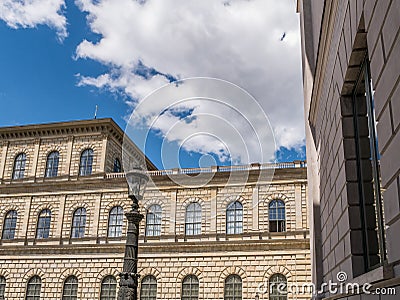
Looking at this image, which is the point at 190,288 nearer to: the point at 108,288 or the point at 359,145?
the point at 108,288

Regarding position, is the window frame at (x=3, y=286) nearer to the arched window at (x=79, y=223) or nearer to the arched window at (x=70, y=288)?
the arched window at (x=70, y=288)

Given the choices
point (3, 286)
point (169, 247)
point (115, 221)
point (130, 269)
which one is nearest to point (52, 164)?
point (115, 221)

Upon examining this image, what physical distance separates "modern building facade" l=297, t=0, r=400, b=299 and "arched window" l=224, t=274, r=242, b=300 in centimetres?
2009

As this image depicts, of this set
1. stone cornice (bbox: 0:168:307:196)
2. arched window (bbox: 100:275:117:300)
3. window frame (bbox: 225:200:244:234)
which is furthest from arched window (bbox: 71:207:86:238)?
window frame (bbox: 225:200:244:234)

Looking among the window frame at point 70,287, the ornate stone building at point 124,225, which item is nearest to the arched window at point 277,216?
the ornate stone building at point 124,225

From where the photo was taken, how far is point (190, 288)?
91.9 ft

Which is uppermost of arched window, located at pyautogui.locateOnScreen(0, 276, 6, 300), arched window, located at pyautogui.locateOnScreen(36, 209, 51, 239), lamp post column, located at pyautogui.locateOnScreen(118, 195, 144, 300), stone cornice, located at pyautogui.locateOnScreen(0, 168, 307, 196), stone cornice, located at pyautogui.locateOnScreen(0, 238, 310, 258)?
stone cornice, located at pyautogui.locateOnScreen(0, 168, 307, 196)

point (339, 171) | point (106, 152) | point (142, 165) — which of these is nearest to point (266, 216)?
point (106, 152)

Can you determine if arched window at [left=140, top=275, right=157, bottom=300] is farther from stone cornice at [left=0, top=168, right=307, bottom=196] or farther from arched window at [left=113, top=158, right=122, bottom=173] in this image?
arched window at [left=113, top=158, right=122, bottom=173]

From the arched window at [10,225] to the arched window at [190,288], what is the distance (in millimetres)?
12679

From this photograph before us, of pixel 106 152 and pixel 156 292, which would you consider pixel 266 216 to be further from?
pixel 106 152

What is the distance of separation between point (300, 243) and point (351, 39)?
2397cm

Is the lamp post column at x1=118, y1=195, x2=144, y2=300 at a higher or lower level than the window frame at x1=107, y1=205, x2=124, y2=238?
lower

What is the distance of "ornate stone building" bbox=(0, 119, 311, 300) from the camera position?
27.7m
